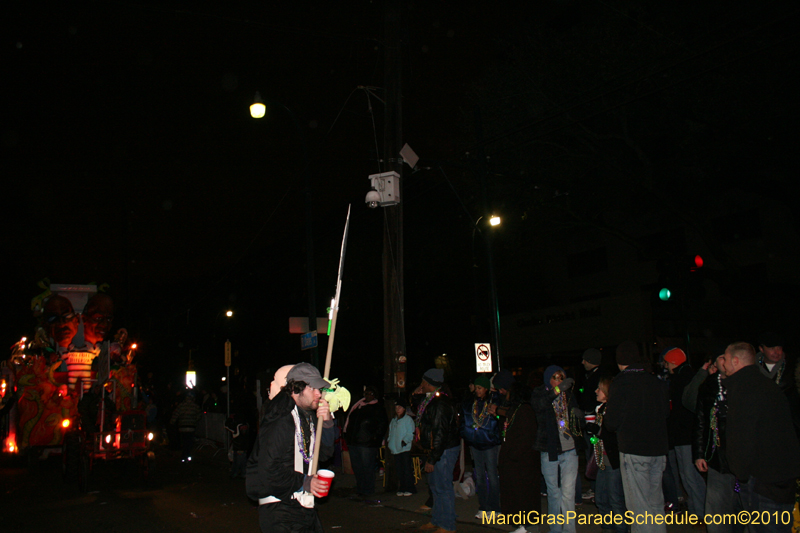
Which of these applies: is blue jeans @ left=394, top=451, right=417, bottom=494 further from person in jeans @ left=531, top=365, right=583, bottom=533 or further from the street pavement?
person in jeans @ left=531, top=365, right=583, bottom=533

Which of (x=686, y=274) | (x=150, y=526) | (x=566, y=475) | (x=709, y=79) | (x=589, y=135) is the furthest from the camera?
(x=589, y=135)

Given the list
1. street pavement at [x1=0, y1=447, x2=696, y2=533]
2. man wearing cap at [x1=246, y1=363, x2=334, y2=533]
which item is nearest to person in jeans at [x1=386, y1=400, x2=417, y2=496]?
street pavement at [x1=0, y1=447, x2=696, y2=533]

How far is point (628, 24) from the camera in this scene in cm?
1767

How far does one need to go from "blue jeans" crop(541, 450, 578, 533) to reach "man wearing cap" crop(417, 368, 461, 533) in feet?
4.19

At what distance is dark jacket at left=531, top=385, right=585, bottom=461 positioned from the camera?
272 inches

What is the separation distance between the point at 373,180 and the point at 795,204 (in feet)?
41.2

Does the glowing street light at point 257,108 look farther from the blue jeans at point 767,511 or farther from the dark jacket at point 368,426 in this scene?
the blue jeans at point 767,511

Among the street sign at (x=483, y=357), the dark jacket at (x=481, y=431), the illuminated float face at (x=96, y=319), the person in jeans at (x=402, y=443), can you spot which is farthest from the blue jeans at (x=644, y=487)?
the illuminated float face at (x=96, y=319)

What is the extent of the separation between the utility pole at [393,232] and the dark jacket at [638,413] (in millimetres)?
4893

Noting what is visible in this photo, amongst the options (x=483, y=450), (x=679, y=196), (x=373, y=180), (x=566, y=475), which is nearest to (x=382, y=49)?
(x=373, y=180)

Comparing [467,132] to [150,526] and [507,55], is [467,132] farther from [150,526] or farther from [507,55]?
[150,526]

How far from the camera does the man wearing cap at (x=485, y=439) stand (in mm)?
8125

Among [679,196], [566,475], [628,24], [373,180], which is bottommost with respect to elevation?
[566,475]

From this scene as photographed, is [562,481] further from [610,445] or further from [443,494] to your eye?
[443,494]
